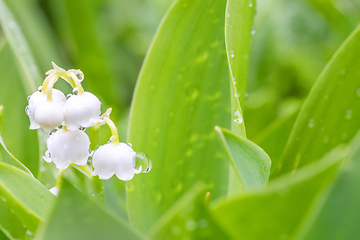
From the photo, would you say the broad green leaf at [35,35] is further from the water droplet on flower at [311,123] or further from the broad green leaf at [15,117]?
the water droplet on flower at [311,123]

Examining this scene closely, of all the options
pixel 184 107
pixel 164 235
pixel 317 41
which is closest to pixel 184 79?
pixel 184 107

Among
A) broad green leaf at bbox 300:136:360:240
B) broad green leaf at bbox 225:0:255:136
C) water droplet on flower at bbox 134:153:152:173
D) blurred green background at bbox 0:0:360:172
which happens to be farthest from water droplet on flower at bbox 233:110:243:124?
blurred green background at bbox 0:0:360:172

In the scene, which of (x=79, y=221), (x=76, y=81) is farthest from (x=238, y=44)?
(x=79, y=221)

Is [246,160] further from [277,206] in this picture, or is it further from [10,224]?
[10,224]

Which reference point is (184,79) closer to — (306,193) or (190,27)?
(190,27)

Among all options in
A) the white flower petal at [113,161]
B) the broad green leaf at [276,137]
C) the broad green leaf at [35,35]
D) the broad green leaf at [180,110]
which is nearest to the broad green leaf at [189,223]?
the white flower petal at [113,161]

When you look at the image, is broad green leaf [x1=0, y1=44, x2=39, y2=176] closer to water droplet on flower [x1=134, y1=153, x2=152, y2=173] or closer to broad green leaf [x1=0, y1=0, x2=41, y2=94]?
broad green leaf [x1=0, y1=0, x2=41, y2=94]
